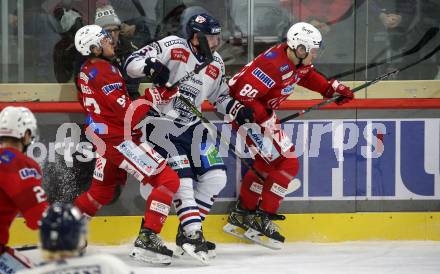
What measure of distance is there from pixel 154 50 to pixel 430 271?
6.33ft

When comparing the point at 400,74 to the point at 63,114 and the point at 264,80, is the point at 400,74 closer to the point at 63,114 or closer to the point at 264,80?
the point at 264,80

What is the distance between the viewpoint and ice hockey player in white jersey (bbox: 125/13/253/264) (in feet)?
19.5

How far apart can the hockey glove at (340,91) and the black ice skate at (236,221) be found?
86cm

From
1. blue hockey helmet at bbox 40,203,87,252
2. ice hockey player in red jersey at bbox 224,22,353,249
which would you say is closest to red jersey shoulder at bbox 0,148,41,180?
blue hockey helmet at bbox 40,203,87,252

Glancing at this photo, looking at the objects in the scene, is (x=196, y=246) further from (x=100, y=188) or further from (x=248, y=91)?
(x=248, y=91)

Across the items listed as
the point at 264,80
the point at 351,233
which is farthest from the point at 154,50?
the point at 351,233

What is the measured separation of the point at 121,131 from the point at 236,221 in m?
1.05

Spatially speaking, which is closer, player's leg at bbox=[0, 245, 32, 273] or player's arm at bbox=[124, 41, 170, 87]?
player's leg at bbox=[0, 245, 32, 273]

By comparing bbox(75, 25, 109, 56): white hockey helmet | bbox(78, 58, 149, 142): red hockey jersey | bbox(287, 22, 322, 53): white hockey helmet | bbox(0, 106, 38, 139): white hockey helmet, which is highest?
bbox(287, 22, 322, 53): white hockey helmet

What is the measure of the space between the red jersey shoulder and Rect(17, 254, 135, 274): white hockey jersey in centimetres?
87

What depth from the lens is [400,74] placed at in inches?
261

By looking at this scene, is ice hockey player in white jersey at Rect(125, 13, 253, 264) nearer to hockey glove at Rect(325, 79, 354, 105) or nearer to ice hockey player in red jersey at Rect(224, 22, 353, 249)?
ice hockey player in red jersey at Rect(224, 22, 353, 249)

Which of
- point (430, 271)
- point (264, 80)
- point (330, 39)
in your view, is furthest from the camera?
point (330, 39)

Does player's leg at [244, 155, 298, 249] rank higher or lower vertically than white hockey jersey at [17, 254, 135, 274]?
higher
